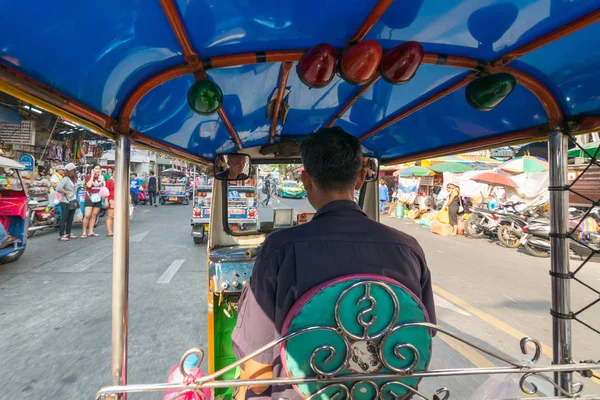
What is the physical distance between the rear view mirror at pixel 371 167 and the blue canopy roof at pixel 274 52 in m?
0.99

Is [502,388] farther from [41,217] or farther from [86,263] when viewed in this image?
[41,217]

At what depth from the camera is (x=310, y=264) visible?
3.24ft

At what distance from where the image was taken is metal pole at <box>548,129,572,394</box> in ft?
5.48

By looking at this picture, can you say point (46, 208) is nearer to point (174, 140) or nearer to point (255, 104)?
point (174, 140)

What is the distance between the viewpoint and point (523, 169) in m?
10.2

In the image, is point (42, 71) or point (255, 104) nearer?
point (42, 71)

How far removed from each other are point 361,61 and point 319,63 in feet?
0.48

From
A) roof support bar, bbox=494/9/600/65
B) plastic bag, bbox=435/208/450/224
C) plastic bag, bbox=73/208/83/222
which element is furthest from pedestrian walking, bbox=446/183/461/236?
plastic bag, bbox=73/208/83/222

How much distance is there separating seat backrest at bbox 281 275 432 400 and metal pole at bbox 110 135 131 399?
0.91m

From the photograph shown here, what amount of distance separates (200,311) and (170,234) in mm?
5813

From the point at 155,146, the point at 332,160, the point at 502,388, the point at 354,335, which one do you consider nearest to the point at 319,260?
the point at 354,335

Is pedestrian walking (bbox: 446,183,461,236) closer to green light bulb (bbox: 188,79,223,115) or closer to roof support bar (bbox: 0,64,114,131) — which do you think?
green light bulb (bbox: 188,79,223,115)

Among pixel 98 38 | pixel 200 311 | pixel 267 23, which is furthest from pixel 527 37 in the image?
pixel 200 311

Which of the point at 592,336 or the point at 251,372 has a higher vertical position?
the point at 251,372
